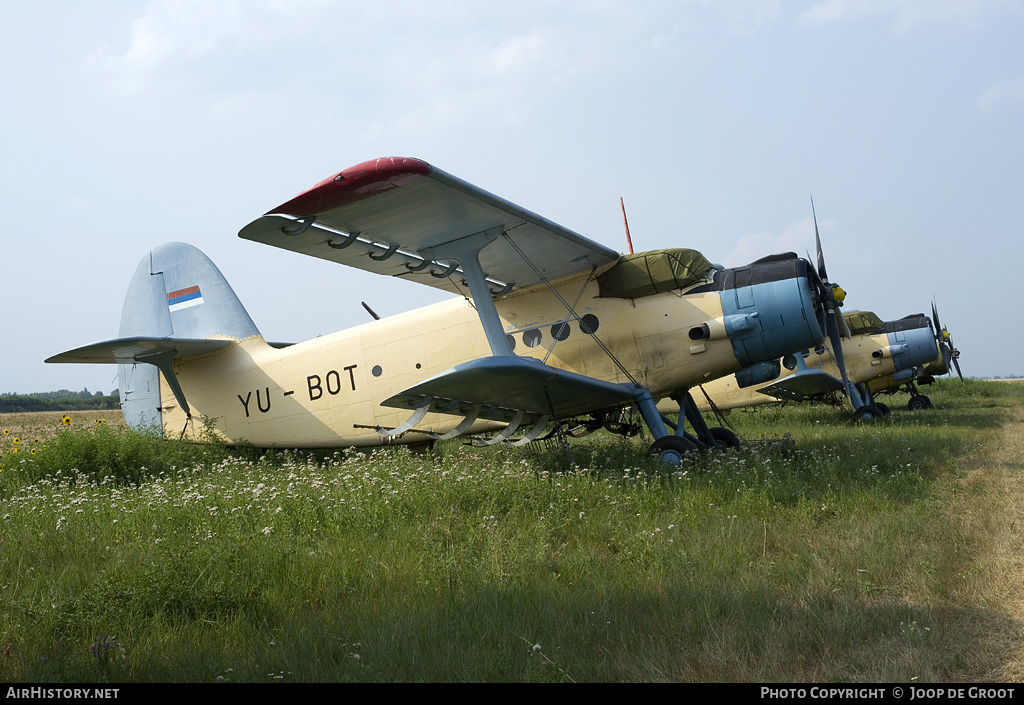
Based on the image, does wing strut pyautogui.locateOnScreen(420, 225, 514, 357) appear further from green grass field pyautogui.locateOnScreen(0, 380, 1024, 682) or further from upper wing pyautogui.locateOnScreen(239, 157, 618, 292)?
green grass field pyautogui.locateOnScreen(0, 380, 1024, 682)

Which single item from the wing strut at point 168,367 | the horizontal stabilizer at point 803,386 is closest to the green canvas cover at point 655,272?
the wing strut at point 168,367

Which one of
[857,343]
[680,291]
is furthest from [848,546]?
[857,343]

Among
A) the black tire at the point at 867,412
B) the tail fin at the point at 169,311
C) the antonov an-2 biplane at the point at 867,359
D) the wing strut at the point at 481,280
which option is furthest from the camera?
the black tire at the point at 867,412

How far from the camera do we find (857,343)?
20.1 metres

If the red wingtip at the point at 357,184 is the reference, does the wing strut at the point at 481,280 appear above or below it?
below

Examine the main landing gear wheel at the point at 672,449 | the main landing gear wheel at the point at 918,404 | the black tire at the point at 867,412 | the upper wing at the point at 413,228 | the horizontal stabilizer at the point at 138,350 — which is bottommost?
the main landing gear wheel at the point at 918,404

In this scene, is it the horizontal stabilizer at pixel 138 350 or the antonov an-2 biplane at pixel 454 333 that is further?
the horizontal stabilizer at pixel 138 350

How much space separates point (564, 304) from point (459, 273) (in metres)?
1.67

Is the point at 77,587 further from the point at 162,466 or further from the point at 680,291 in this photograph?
the point at 680,291

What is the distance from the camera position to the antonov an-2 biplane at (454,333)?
6.82m

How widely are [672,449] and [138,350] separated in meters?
7.97

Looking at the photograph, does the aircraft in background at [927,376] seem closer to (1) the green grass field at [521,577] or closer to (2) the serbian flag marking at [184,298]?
(1) the green grass field at [521,577]

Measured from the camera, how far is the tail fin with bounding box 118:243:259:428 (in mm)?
11227

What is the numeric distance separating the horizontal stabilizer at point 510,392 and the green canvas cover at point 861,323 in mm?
14891
